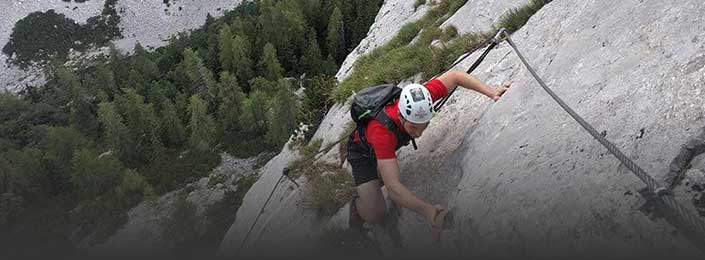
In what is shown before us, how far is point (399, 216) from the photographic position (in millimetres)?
8008

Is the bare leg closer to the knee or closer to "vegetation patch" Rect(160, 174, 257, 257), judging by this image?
the knee

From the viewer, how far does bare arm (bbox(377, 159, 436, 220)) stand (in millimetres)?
6414

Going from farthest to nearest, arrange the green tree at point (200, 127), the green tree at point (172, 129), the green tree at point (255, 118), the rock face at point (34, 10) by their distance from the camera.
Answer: the rock face at point (34, 10), the green tree at point (172, 129), the green tree at point (255, 118), the green tree at point (200, 127)

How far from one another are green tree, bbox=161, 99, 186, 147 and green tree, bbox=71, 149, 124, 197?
977 cm

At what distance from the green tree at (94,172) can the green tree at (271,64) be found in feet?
97.8

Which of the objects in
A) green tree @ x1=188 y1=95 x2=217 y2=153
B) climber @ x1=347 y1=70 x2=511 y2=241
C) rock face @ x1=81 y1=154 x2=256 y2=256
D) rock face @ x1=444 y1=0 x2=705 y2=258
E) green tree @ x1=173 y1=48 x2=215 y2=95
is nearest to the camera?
rock face @ x1=444 y1=0 x2=705 y2=258

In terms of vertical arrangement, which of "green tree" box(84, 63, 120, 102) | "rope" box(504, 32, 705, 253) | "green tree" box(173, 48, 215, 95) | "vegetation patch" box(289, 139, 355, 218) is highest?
"rope" box(504, 32, 705, 253)

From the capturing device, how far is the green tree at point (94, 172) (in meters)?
74.7

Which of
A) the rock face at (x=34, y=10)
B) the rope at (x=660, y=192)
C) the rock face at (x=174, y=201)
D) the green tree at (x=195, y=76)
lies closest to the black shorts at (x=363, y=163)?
the rope at (x=660, y=192)

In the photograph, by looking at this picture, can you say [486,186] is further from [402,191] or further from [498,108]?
[498,108]

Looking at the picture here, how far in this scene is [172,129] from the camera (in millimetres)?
86875

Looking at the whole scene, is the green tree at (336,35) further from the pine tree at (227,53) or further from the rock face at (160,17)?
the rock face at (160,17)

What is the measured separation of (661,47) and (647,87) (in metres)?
0.78

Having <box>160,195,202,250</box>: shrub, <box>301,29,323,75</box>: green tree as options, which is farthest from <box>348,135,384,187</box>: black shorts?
<box>301,29,323,75</box>: green tree
